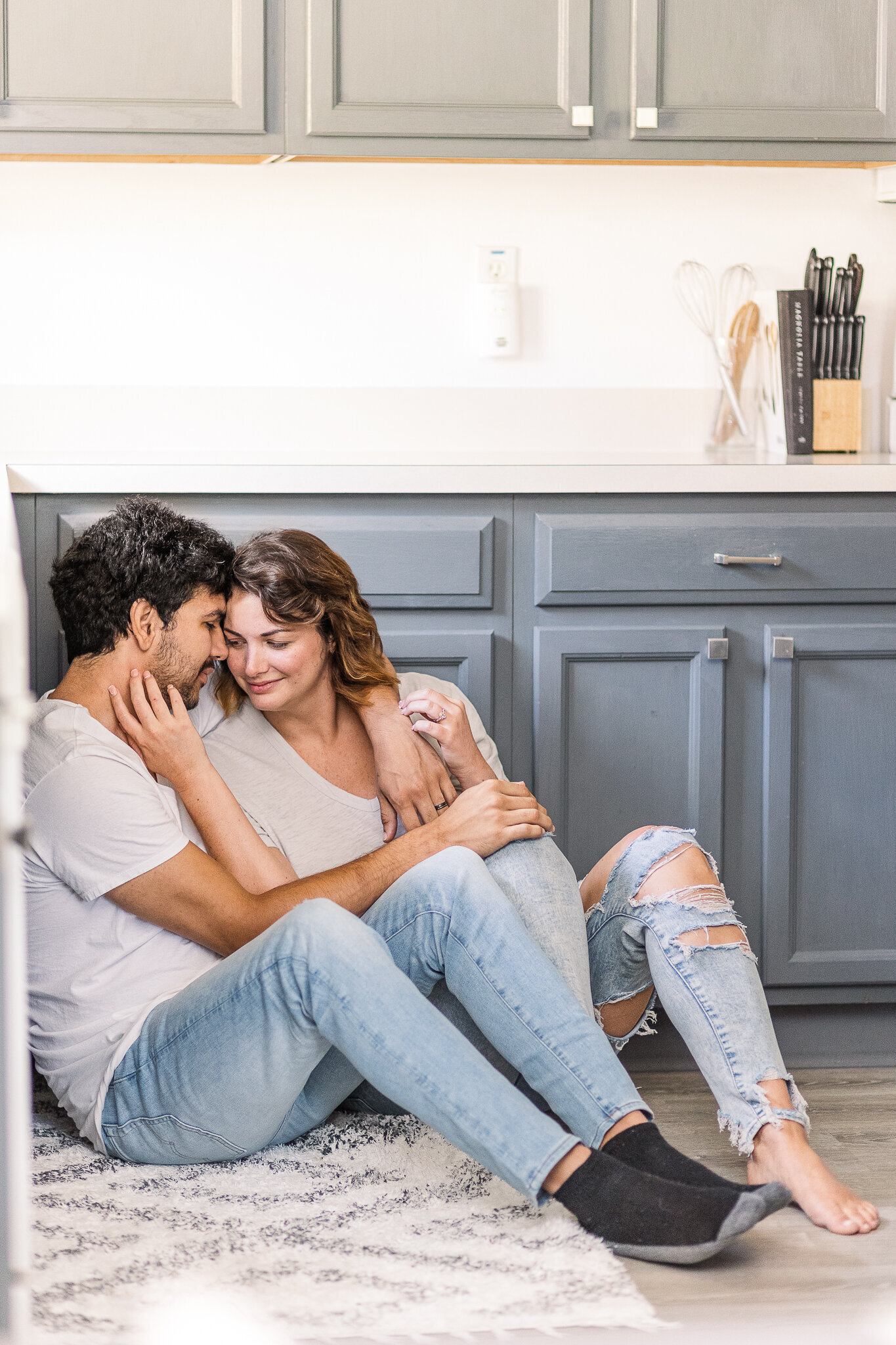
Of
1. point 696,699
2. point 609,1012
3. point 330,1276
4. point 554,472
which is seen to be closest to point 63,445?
point 554,472

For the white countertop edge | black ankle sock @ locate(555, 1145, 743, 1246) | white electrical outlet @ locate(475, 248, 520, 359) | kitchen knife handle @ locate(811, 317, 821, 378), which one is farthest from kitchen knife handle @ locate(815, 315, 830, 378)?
black ankle sock @ locate(555, 1145, 743, 1246)

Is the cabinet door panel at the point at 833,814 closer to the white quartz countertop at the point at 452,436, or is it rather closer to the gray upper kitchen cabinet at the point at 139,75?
the white quartz countertop at the point at 452,436

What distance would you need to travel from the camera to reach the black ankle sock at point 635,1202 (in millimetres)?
1378

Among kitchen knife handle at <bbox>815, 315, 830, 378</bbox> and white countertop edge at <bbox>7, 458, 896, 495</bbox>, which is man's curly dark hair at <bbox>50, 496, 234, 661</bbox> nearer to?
white countertop edge at <bbox>7, 458, 896, 495</bbox>

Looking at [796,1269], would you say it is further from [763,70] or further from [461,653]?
[763,70]

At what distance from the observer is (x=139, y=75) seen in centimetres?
212

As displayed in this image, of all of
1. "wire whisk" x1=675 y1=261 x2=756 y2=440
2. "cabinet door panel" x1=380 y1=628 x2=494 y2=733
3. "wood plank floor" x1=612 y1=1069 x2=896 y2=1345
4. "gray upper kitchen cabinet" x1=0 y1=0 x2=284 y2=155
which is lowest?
"wood plank floor" x1=612 y1=1069 x2=896 y2=1345

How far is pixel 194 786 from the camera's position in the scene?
5.41 feet

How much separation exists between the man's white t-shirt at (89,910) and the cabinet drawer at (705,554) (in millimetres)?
708

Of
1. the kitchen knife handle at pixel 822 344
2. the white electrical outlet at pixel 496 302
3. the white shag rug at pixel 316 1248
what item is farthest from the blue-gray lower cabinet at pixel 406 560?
the kitchen knife handle at pixel 822 344

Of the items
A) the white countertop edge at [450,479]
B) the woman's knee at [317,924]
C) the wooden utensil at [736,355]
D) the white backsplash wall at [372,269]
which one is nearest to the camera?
the woman's knee at [317,924]

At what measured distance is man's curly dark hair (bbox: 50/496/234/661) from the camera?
165 cm

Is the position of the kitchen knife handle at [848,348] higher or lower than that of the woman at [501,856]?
higher

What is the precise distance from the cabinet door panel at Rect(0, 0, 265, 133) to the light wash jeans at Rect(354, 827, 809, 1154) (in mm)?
1293
